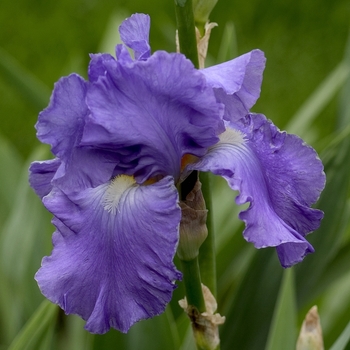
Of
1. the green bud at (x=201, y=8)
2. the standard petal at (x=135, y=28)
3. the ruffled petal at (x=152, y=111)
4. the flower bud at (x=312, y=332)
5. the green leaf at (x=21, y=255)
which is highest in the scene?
the green bud at (x=201, y=8)

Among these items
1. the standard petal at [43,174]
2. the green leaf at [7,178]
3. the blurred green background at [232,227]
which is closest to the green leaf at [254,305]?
the blurred green background at [232,227]

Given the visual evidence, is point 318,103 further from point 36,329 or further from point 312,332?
point 36,329

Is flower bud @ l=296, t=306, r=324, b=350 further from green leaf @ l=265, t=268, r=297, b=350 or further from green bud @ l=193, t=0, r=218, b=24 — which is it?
green bud @ l=193, t=0, r=218, b=24

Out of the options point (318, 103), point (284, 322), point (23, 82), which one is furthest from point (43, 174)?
point (318, 103)

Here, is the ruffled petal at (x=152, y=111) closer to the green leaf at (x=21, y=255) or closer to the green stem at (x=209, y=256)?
the green stem at (x=209, y=256)

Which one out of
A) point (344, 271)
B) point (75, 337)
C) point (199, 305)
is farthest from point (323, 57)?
point (199, 305)

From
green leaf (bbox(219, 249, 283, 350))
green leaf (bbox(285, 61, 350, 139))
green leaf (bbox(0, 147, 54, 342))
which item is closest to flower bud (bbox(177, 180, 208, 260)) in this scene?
green leaf (bbox(219, 249, 283, 350))
